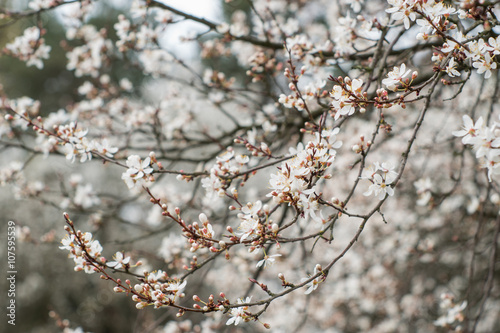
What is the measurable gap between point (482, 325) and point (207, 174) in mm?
4950

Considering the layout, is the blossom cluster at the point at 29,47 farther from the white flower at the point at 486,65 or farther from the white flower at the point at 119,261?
the white flower at the point at 486,65

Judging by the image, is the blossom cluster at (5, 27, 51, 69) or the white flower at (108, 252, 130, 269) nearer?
the white flower at (108, 252, 130, 269)

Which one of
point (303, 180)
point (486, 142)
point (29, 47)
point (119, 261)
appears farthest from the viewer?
point (29, 47)

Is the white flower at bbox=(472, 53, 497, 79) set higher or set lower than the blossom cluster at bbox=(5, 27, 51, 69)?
lower

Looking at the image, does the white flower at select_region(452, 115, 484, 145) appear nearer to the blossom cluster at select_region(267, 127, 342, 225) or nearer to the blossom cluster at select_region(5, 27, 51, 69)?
the blossom cluster at select_region(267, 127, 342, 225)

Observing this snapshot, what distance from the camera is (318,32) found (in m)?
4.56

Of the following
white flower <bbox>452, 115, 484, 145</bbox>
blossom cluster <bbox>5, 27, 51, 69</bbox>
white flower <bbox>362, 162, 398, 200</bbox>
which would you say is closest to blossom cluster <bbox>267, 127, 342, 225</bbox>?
white flower <bbox>362, 162, 398, 200</bbox>

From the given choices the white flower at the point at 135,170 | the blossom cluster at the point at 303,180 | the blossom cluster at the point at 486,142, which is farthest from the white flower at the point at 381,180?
the white flower at the point at 135,170

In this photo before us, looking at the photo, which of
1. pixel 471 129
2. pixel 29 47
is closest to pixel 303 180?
pixel 471 129

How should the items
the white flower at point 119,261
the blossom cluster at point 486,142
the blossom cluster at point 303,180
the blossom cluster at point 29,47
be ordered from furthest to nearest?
the blossom cluster at point 29,47 < the white flower at point 119,261 < the blossom cluster at point 303,180 < the blossom cluster at point 486,142

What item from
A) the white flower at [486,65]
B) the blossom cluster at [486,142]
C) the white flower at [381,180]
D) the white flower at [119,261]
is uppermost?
the white flower at [486,65]

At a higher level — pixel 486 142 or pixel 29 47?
pixel 29 47

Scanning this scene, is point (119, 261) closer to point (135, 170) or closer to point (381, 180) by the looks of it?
point (135, 170)

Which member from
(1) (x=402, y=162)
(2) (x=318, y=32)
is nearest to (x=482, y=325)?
(2) (x=318, y=32)
